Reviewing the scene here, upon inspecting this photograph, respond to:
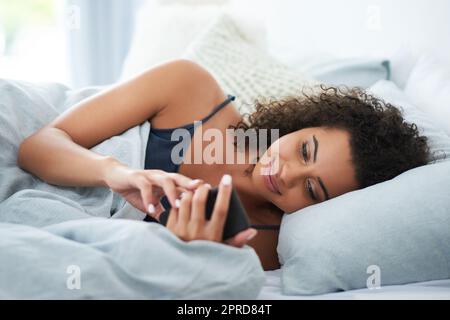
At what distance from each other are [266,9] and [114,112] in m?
1.30

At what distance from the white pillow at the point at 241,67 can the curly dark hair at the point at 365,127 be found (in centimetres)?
17

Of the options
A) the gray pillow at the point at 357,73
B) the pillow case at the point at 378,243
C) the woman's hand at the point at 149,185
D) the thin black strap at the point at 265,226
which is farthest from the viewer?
the gray pillow at the point at 357,73

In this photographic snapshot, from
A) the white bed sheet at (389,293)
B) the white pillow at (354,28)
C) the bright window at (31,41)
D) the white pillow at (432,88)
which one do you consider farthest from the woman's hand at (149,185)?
the bright window at (31,41)

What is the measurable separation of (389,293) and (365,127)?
15.4 inches

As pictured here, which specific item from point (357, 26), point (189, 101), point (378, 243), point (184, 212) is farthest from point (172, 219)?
point (357, 26)

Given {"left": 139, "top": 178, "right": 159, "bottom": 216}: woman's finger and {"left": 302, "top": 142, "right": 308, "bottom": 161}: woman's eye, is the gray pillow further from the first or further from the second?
{"left": 139, "top": 178, "right": 159, "bottom": 216}: woman's finger

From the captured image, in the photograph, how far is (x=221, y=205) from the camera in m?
0.73

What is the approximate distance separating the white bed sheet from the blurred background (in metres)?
0.80

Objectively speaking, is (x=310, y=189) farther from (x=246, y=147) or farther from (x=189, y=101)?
(x=189, y=101)

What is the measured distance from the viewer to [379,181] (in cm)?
110

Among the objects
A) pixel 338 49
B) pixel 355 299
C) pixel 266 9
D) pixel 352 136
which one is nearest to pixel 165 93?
pixel 352 136

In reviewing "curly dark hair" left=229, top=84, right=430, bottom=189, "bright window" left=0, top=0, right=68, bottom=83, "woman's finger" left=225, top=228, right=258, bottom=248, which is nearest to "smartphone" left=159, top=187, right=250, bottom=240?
"woman's finger" left=225, top=228, right=258, bottom=248

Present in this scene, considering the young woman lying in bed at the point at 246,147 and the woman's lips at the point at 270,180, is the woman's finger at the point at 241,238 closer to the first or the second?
the young woman lying in bed at the point at 246,147

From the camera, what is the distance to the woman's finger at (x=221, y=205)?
2.40 feet
